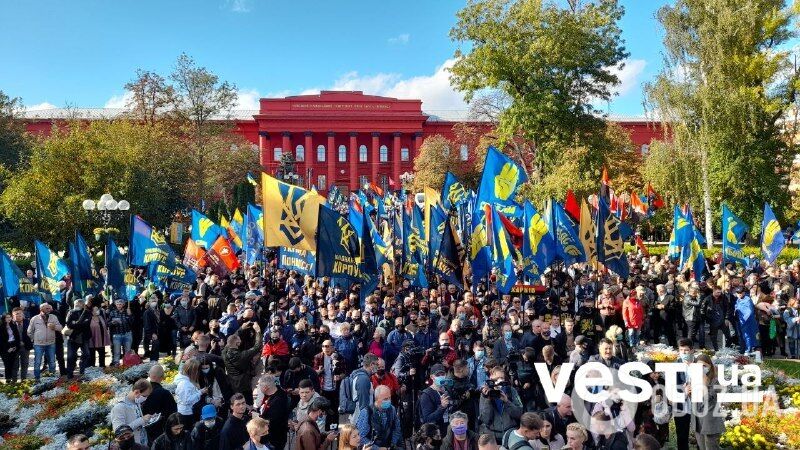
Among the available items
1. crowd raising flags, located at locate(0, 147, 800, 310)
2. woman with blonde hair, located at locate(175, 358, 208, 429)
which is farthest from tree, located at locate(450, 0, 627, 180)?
woman with blonde hair, located at locate(175, 358, 208, 429)

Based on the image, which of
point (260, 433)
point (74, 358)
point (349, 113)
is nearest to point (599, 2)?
point (74, 358)

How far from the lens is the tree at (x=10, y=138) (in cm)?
4007

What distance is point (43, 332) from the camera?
11695mm

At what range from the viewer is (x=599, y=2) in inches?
1326

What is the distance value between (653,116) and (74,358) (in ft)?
102

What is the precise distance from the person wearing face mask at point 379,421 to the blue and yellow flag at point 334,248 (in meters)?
4.22

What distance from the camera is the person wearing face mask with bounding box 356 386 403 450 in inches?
254

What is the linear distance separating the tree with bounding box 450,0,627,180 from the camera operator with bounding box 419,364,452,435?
26840 millimetres

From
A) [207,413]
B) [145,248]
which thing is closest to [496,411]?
[207,413]

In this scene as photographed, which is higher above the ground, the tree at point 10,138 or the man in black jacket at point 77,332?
the tree at point 10,138

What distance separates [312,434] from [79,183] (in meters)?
27.5

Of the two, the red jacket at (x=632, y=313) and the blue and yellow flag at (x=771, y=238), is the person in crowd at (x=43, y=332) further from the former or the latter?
the blue and yellow flag at (x=771, y=238)

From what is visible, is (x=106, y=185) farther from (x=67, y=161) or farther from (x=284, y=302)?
(x=284, y=302)

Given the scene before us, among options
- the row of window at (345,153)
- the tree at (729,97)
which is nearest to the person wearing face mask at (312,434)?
the tree at (729,97)
